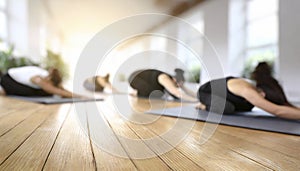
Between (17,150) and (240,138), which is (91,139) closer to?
(17,150)

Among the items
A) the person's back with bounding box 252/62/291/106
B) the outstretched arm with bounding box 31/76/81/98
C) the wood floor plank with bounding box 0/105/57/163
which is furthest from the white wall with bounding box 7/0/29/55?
the person's back with bounding box 252/62/291/106

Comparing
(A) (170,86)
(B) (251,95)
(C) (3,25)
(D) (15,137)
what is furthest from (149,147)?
(C) (3,25)

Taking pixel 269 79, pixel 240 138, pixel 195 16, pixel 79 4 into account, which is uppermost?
pixel 79 4

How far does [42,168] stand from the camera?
0.58 m

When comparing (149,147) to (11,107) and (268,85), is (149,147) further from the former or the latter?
(11,107)

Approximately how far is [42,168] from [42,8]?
6.52 meters

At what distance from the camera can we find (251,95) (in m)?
1.37

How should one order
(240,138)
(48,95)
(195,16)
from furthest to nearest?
1. (195,16)
2. (48,95)
3. (240,138)

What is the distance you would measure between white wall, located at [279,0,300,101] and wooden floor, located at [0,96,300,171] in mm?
2871

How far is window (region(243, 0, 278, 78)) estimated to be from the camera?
4051mm

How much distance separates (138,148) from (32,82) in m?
2.30

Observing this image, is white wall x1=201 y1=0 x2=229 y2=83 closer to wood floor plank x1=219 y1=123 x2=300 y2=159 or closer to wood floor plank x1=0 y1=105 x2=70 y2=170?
wood floor plank x1=219 y1=123 x2=300 y2=159

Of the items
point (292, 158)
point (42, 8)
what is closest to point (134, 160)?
point (292, 158)

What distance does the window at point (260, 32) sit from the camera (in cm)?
405
